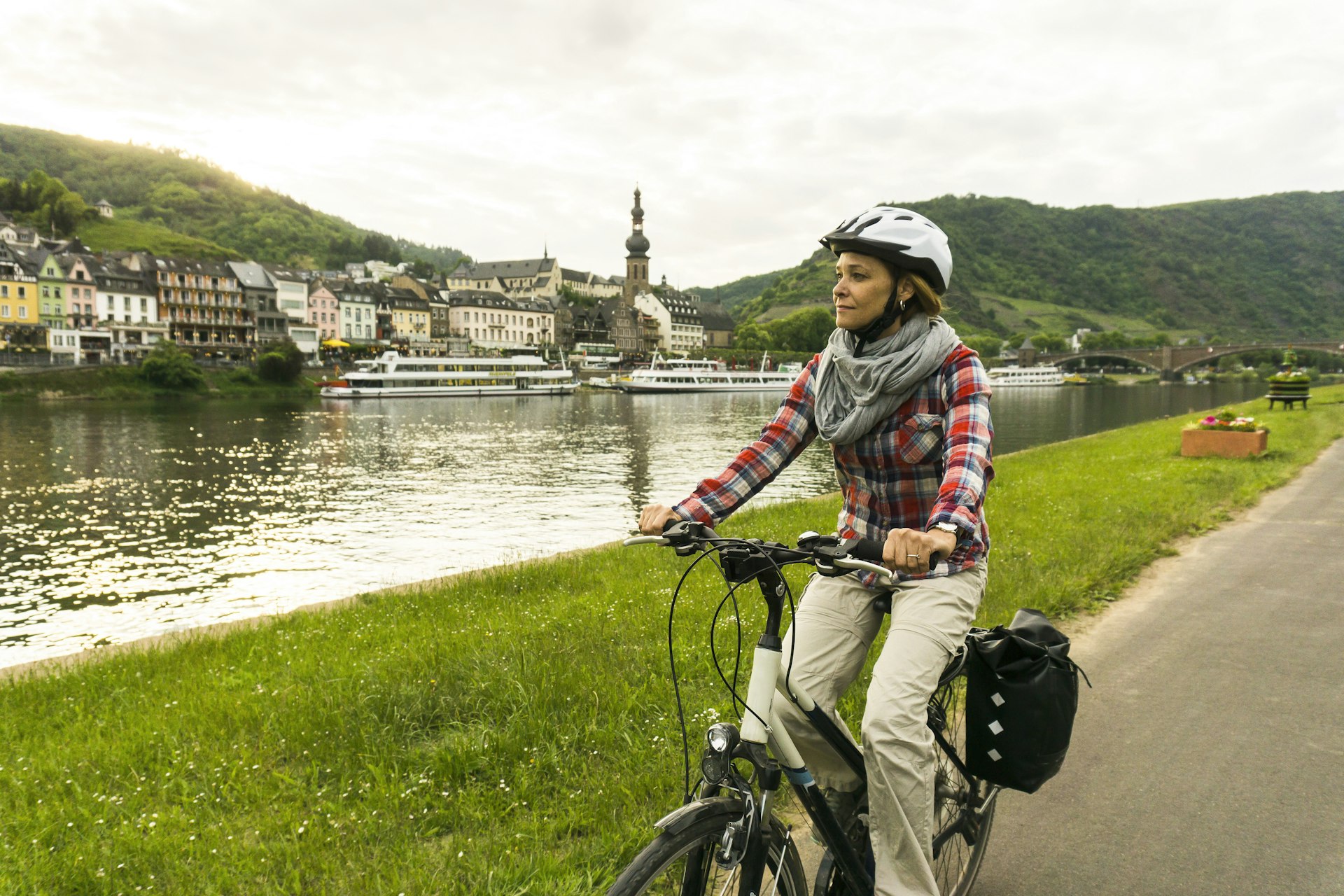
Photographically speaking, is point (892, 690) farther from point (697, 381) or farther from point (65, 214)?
point (65, 214)

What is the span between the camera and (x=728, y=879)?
2.28 metres

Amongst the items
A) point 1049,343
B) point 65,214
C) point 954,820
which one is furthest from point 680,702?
point 1049,343

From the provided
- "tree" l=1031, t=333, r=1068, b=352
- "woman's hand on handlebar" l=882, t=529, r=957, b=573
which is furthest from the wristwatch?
"tree" l=1031, t=333, r=1068, b=352

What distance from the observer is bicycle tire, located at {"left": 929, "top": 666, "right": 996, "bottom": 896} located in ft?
10.2

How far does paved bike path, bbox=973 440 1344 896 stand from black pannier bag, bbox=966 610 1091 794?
0.85m

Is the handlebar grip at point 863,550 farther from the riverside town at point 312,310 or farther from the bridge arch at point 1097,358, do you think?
the bridge arch at point 1097,358

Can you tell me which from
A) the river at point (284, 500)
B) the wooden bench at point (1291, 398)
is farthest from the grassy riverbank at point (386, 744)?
the wooden bench at point (1291, 398)

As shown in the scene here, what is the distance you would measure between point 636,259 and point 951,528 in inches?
7222

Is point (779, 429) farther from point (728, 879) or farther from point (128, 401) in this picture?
point (128, 401)

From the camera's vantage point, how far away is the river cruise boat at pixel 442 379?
292ft

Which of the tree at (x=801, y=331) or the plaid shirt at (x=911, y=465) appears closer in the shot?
the plaid shirt at (x=911, y=465)

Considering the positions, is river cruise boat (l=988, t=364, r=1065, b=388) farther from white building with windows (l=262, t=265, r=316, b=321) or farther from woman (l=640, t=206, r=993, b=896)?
woman (l=640, t=206, r=993, b=896)

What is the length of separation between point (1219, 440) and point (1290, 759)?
15.1 m

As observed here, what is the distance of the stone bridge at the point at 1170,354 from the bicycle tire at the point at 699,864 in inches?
5471
